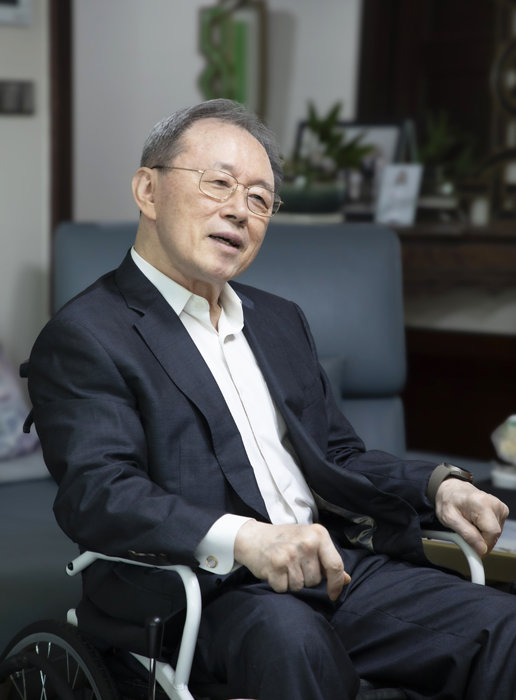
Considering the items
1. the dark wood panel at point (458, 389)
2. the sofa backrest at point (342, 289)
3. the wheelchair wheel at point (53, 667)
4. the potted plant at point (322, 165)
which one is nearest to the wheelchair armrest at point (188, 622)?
the wheelchair wheel at point (53, 667)

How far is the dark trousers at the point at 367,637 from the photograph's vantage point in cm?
130

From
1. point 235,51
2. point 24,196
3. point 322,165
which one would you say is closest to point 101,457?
point 24,196

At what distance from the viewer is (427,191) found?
3.62 meters

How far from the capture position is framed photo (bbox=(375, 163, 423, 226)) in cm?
343

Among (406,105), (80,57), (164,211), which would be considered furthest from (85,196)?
(164,211)

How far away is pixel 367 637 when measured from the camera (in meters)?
1.49

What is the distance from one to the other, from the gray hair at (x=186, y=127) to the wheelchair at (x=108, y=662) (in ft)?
1.93

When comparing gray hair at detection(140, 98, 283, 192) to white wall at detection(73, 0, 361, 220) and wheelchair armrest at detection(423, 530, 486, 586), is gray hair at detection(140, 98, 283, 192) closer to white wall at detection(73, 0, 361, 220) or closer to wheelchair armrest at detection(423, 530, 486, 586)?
wheelchair armrest at detection(423, 530, 486, 586)

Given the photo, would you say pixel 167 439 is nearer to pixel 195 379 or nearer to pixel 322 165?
pixel 195 379

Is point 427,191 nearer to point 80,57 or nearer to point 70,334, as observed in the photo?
point 80,57

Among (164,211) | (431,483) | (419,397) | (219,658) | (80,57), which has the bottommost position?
(419,397)

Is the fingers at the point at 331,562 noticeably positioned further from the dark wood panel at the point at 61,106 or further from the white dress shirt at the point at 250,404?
the dark wood panel at the point at 61,106

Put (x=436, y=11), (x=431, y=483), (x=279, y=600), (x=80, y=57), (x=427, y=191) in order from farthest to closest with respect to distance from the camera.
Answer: (x=436, y=11), (x=427, y=191), (x=80, y=57), (x=431, y=483), (x=279, y=600)

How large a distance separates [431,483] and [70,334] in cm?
59
